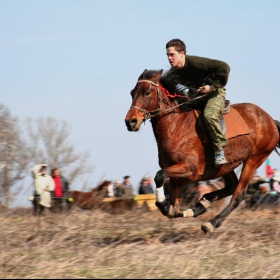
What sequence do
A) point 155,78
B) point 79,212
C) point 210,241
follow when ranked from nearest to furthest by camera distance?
point 210,241
point 155,78
point 79,212

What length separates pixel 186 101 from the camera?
9.61 m

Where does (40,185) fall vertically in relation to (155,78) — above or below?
below

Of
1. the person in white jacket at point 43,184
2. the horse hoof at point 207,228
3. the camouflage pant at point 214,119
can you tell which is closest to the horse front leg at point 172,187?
the horse hoof at point 207,228

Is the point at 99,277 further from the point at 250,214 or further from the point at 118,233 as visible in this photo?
the point at 250,214

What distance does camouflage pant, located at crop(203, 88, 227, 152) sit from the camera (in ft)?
30.3

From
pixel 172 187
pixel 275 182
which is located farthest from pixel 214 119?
pixel 275 182

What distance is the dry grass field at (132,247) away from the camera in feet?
22.1

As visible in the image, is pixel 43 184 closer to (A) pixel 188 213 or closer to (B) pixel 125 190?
(B) pixel 125 190

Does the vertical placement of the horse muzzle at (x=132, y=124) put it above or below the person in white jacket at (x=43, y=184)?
above

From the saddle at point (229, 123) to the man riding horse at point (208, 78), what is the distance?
148mm

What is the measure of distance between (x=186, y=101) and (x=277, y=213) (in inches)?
159

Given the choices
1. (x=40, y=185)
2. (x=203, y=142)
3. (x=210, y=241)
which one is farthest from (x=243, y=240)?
(x=40, y=185)

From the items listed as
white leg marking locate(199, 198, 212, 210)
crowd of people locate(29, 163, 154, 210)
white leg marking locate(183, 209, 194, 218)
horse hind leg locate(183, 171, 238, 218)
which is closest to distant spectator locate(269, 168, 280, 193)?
crowd of people locate(29, 163, 154, 210)

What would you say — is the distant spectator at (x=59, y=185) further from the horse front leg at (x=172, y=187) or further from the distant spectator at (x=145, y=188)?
the horse front leg at (x=172, y=187)
